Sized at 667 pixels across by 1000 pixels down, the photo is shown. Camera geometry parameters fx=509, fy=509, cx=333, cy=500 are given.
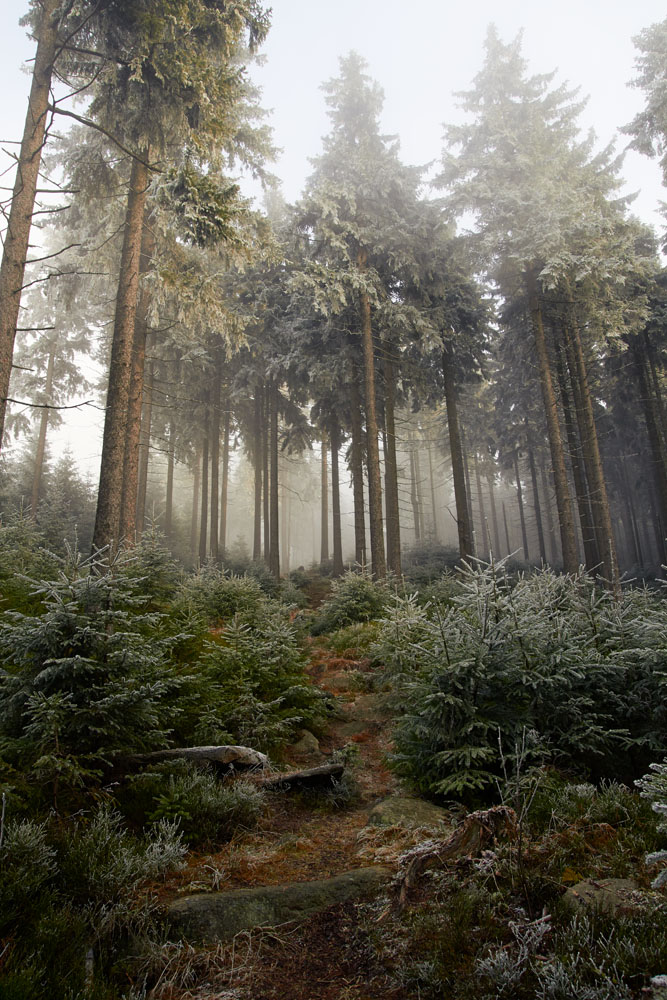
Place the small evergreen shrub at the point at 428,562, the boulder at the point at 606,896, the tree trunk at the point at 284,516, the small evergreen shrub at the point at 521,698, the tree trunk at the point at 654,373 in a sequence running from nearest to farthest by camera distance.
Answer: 1. the boulder at the point at 606,896
2. the small evergreen shrub at the point at 521,698
3. the tree trunk at the point at 654,373
4. the small evergreen shrub at the point at 428,562
5. the tree trunk at the point at 284,516

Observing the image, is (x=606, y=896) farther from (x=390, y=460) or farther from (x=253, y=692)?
(x=390, y=460)

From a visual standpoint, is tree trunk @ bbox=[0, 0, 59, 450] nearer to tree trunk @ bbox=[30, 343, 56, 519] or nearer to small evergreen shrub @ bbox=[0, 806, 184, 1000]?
small evergreen shrub @ bbox=[0, 806, 184, 1000]

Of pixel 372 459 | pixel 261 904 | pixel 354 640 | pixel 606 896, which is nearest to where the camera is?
pixel 606 896

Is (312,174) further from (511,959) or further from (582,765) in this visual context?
(511,959)

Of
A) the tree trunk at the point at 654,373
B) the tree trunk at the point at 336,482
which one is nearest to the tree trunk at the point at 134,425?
the tree trunk at the point at 336,482

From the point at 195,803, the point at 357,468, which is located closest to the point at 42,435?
the point at 357,468

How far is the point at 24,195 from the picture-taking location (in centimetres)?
851

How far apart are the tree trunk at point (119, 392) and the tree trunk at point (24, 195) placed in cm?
187

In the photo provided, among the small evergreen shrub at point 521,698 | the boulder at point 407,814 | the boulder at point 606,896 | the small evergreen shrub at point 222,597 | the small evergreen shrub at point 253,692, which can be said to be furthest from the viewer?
the small evergreen shrub at point 222,597

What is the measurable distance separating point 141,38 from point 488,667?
12.6 m

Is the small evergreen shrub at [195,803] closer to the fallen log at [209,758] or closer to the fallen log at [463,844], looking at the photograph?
the fallen log at [209,758]

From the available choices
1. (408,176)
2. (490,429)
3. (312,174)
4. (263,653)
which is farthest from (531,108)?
(263,653)

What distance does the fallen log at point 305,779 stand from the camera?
5.09m

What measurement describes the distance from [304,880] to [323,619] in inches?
384
